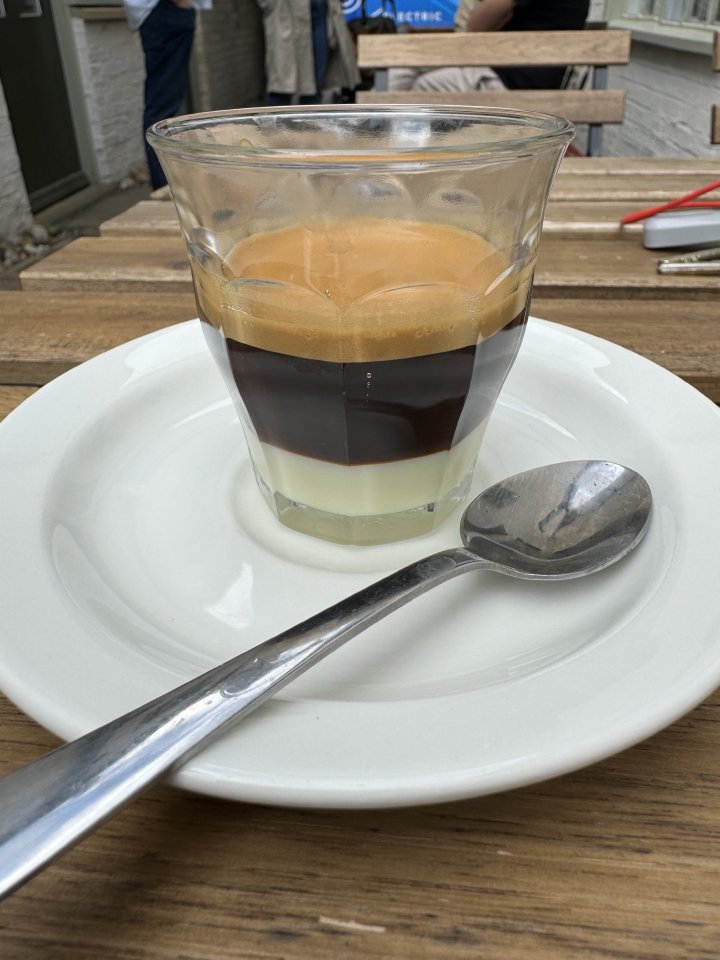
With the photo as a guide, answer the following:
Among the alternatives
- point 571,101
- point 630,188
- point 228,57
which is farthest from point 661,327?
point 228,57

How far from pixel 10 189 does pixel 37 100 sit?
0.52m

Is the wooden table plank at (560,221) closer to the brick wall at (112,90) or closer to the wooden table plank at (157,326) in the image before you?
the wooden table plank at (157,326)

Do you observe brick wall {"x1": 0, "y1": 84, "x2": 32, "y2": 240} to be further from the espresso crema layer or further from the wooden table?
the wooden table

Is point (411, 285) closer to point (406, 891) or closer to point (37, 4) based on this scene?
point (406, 891)

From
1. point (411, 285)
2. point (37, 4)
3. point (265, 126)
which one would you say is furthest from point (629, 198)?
point (37, 4)

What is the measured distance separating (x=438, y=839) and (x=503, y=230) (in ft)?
0.91

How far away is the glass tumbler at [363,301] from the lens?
32cm

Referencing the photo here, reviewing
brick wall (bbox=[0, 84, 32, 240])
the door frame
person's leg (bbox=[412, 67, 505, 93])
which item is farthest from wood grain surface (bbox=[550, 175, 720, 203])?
the door frame

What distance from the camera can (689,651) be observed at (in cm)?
25

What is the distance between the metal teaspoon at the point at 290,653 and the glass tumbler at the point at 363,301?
0.19 feet

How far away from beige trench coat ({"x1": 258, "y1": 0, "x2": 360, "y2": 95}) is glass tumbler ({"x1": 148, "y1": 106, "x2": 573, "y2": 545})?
13.7 ft

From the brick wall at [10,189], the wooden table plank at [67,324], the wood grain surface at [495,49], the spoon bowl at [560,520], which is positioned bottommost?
the brick wall at [10,189]

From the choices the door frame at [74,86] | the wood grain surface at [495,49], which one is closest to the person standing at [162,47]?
the door frame at [74,86]

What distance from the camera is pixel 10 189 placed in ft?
8.19
